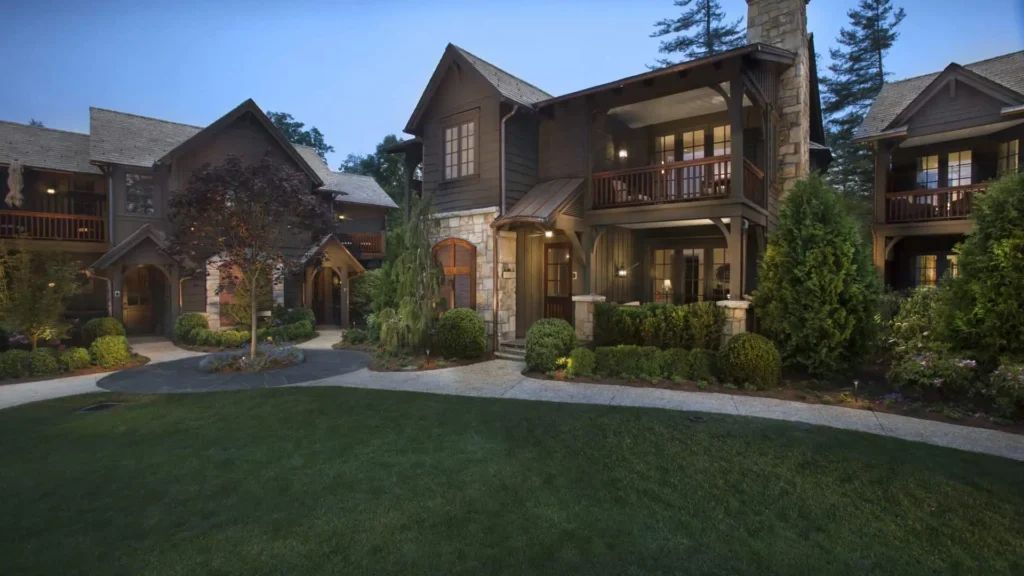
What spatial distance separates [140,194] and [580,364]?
52.5 ft

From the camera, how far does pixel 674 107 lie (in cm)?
1177

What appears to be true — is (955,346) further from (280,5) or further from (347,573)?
(280,5)

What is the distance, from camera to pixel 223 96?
15725 cm

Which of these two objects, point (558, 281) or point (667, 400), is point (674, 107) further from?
point (667, 400)

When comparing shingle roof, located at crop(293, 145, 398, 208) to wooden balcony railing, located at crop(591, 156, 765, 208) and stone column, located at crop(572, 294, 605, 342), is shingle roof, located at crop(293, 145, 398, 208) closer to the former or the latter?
wooden balcony railing, located at crop(591, 156, 765, 208)

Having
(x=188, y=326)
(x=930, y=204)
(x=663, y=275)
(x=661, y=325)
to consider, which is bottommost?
(x=188, y=326)

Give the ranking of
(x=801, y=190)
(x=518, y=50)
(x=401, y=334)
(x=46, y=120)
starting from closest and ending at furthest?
(x=801, y=190) < (x=401, y=334) < (x=46, y=120) < (x=518, y=50)

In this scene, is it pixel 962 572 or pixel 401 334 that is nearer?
pixel 962 572

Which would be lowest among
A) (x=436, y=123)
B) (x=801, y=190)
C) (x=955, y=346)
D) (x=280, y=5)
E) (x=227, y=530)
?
(x=227, y=530)

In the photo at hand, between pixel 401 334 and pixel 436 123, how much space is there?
610 cm

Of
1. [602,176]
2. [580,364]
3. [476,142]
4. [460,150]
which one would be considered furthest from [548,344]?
[460,150]

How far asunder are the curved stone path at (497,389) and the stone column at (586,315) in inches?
64.2

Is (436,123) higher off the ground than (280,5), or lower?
lower

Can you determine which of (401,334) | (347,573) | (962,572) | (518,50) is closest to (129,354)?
(401,334)
